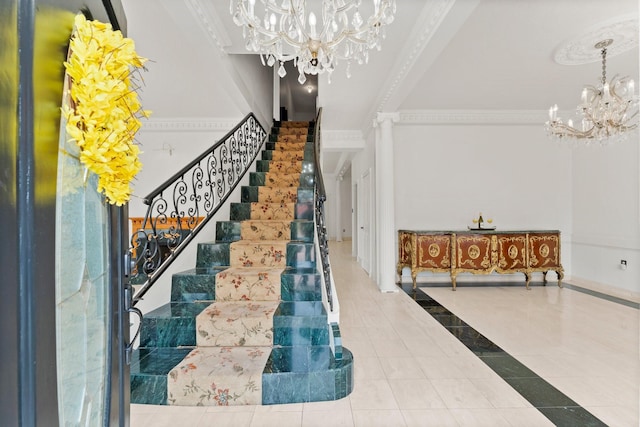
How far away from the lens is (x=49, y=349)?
0.62m

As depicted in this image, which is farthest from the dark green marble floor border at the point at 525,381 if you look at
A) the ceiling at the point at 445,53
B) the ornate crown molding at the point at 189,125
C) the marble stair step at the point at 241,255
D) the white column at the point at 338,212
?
the white column at the point at 338,212

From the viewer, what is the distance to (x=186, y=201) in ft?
12.5

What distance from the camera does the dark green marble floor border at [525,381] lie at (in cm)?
173

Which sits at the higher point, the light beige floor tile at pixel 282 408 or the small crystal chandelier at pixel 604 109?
the small crystal chandelier at pixel 604 109

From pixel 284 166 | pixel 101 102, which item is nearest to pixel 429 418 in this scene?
pixel 101 102

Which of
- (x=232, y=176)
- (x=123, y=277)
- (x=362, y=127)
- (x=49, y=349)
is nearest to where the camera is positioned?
(x=49, y=349)

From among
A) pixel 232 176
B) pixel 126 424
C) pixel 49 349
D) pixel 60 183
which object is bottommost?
pixel 126 424

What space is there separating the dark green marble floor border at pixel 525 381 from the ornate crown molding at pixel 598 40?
3.26 metres

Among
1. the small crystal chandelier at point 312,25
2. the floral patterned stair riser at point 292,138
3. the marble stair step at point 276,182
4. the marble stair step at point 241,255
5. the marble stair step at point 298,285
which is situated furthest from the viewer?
the floral patterned stair riser at point 292,138

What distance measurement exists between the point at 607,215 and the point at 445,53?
12.8 feet

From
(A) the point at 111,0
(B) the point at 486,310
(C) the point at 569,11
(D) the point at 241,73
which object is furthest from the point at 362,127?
(A) the point at 111,0

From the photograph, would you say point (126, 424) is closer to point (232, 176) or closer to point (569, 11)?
point (232, 176)

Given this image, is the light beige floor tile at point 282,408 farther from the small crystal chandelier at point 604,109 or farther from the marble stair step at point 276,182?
the small crystal chandelier at point 604,109

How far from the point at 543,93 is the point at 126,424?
6021mm
